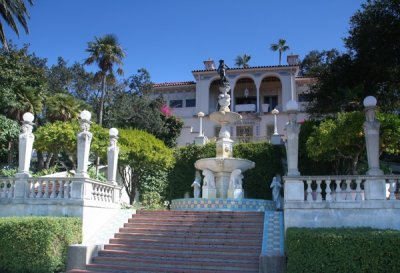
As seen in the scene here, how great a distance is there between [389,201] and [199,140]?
1846 cm

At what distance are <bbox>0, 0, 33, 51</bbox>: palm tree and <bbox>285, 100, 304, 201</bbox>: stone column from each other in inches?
502

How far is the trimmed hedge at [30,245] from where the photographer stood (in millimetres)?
10859

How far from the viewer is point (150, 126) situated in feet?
107

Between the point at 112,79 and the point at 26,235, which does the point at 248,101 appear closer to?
the point at 112,79

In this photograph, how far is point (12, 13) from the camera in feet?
58.5

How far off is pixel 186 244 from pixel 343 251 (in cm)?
462

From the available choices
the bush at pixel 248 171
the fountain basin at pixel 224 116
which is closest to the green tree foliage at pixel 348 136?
the fountain basin at pixel 224 116

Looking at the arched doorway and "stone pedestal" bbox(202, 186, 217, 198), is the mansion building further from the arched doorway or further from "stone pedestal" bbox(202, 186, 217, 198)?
"stone pedestal" bbox(202, 186, 217, 198)

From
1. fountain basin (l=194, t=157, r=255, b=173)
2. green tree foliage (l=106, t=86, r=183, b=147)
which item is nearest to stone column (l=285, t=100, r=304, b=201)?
fountain basin (l=194, t=157, r=255, b=173)

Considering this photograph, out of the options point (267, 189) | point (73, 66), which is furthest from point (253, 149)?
point (73, 66)

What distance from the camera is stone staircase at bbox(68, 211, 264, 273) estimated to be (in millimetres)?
11023

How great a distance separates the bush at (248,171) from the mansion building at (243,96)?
853 cm

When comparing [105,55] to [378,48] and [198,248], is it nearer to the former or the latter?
[378,48]

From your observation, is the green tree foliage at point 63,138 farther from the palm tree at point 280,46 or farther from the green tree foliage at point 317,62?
the palm tree at point 280,46
